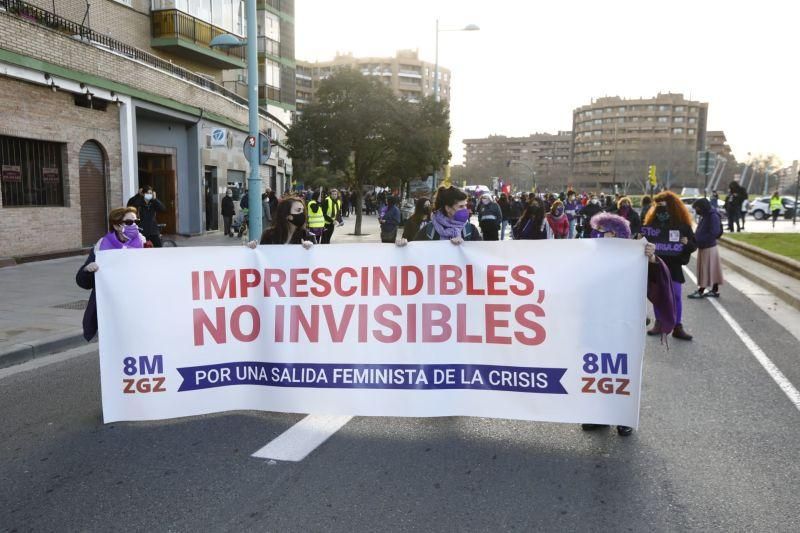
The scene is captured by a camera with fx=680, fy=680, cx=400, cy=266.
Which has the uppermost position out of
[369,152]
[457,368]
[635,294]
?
[369,152]

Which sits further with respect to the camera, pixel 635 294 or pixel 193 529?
pixel 635 294

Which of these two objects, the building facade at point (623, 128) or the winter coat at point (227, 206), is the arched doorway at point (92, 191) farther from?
the building facade at point (623, 128)

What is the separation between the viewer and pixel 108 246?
5.74 metres

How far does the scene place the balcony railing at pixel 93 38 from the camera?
1667cm

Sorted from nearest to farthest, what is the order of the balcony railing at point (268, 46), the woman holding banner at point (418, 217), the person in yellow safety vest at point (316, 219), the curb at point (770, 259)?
the woman holding banner at point (418, 217) < the curb at point (770, 259) < the person in yellow safety vest at point (316, 219) < the balcony railing at point (268, 46)

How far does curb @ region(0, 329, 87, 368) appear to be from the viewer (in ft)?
22.9

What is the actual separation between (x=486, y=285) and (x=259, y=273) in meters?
1.65

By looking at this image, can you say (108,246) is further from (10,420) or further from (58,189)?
(58,189)

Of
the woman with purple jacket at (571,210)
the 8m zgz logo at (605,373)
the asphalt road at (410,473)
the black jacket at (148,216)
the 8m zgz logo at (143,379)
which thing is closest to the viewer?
the asphalt road at (410,473)

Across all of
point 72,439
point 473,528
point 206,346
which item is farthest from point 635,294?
point 72,439

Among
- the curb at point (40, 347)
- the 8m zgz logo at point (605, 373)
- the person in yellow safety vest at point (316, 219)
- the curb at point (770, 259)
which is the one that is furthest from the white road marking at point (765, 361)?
the person in yellow safety vest at point (316, 219)

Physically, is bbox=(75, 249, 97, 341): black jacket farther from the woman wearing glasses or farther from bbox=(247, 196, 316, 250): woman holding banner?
bbox=(247, 196, 316, 250): woman holding banner

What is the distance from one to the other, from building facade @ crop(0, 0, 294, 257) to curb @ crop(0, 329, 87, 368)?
855cm

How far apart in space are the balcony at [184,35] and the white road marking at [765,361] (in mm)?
22919
